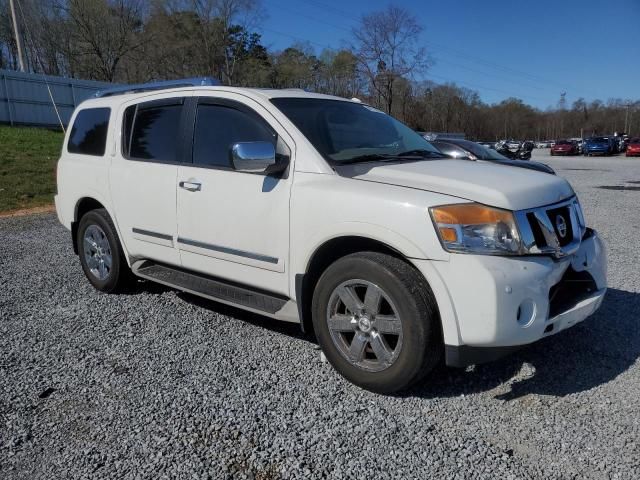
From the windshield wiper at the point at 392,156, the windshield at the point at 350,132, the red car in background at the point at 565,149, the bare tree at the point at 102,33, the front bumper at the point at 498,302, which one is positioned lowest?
the red car in background at the point at 565,149

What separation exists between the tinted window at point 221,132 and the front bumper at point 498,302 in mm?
1673

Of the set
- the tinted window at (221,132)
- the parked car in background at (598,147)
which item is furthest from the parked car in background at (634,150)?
the tinted window at (221,132)

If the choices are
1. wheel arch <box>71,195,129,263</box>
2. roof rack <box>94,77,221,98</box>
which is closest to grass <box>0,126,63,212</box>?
wheel arch <box>71,195,129,263</box>

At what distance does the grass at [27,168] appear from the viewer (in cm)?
1212

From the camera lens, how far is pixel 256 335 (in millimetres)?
4039

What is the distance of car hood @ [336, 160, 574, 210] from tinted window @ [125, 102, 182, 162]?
163 cm

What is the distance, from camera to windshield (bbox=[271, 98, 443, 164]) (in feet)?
11.9

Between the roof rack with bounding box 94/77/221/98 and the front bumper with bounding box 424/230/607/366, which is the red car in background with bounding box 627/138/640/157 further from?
the front bumper with bounding box 424/230/607/366

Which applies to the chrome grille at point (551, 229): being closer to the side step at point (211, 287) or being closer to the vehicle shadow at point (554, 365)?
the vehicle shadow at point (554, 365)

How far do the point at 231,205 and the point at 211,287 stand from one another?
0.72m

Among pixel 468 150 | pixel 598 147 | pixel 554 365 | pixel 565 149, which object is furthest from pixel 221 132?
pixel 598 147

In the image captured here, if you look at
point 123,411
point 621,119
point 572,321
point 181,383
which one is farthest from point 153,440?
point 621,119

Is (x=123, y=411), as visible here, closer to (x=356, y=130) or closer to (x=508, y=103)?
(x=356, y=130)

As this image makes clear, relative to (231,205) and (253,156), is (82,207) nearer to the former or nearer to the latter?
(231,205)
